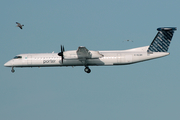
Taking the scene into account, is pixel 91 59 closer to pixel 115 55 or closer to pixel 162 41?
pixel 115 55

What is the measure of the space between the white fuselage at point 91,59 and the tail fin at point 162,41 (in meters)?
0.62

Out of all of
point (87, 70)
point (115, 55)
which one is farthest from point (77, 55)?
point (115, 55)

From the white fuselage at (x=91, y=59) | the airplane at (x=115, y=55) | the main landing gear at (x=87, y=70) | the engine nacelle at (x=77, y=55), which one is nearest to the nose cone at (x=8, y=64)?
the white fuselage at (x=91, y=59)

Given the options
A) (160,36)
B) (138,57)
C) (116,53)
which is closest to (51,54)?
(116,53)

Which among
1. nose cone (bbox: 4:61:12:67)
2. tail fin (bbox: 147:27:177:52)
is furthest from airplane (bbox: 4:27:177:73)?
nose cone (bbox: 4:61:12:67)

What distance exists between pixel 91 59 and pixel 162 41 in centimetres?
933

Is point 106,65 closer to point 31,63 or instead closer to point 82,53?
point 82,53

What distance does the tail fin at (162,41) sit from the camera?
4212 cm

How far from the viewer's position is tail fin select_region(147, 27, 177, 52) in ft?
138

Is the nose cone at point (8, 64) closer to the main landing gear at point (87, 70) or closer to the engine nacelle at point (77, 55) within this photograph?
the engine nacelle at point (77, 55)

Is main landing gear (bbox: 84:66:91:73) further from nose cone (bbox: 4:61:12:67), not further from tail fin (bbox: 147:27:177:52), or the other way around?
nose cone (bbox: 4:61:12:67)

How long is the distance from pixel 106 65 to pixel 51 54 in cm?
768

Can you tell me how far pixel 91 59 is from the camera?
42.8 m

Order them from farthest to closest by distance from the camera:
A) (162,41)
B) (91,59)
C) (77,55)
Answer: (91,59) → (162,41) → (77,55)
